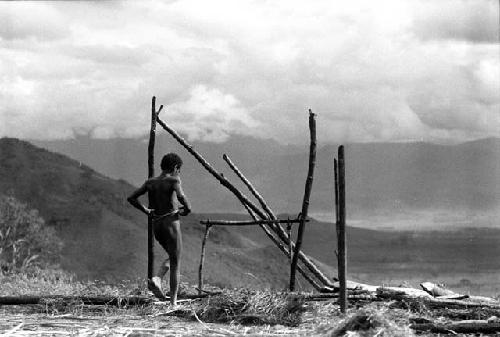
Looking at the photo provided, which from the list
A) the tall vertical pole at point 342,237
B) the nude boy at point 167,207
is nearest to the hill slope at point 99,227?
the nude boy at point 167,207

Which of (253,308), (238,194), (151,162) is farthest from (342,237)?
(151,162)

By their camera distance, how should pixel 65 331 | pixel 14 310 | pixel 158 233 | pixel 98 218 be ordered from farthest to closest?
pixel 98 218, pixel 14 310, pixel 158 233, pixel 65 331

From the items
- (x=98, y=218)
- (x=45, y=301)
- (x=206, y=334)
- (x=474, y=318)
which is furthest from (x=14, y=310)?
(x=98, y=218)

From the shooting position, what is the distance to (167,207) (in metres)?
11.6

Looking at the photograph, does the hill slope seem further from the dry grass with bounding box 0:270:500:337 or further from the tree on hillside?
the dry grass with bounding box 0:270:500:337

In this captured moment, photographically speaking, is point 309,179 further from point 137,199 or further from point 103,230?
point 103,230

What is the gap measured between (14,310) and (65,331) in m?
2.63

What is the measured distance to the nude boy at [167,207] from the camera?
454 inches

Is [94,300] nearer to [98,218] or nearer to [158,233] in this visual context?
[158,233]

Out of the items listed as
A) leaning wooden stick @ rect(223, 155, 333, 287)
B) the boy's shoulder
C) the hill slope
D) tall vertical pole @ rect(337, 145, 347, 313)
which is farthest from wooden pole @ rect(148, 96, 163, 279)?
the hill slope

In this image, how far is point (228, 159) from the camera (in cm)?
1529

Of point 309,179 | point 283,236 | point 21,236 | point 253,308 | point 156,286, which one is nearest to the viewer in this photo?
point 253,308

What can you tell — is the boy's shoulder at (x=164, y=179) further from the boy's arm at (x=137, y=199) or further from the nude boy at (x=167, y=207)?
the boy's arm at (x=137, y=199)

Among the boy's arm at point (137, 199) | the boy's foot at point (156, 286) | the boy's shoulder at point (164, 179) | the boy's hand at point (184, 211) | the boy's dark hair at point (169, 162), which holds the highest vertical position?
the boy's dark hair at point (169, 162)
